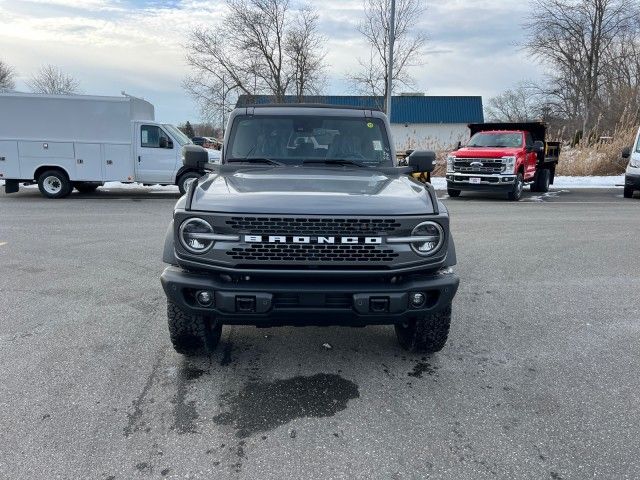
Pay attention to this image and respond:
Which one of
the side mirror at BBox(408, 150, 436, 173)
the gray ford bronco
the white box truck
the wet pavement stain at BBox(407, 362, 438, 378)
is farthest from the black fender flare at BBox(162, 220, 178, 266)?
the white box truck

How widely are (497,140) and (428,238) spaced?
13242 mm

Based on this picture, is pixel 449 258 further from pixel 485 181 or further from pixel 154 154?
pixel 154 154

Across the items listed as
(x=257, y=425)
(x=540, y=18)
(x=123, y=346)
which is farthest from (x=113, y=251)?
(x=540, y=18)

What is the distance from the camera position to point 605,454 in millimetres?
2664

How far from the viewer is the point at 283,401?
3.20 meters

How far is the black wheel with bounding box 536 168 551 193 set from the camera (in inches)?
666

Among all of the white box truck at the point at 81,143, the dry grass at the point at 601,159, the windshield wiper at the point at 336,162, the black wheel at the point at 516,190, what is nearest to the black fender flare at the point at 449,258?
the windshield wiper at the point at 336,162

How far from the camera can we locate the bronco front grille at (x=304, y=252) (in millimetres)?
3064

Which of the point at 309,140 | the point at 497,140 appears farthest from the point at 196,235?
the point at 497,140

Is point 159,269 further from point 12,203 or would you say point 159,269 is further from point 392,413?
point 12,203

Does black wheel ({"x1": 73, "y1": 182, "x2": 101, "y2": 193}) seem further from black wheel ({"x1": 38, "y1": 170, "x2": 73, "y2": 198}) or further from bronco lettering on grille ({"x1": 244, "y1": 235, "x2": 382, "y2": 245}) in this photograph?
bronco lettering on grille ({"x1": 244, "y1": 235, "x2": 382, "y2": 245})

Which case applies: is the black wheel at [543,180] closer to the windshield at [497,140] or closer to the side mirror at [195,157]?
the windshield at [497,140]

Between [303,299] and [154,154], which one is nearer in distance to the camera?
[303,299]

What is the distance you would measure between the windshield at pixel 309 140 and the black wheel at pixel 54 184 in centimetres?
1135
